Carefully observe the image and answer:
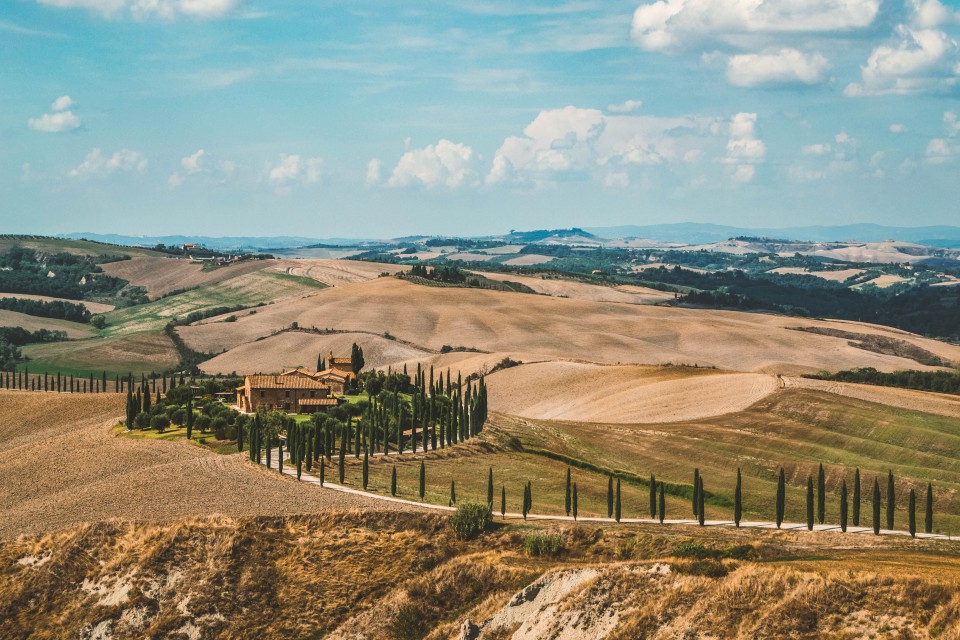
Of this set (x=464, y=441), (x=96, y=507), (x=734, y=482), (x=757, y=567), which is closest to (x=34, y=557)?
(x=96, y=507)

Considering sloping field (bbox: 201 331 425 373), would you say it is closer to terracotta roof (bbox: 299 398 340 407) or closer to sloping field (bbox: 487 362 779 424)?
sloping field (bbox: 487 362 779 424)

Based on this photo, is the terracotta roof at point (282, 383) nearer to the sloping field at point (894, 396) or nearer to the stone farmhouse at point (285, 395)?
the stone farmhouse at point (285, 395)

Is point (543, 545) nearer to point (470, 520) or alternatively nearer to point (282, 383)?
point (470, 520)

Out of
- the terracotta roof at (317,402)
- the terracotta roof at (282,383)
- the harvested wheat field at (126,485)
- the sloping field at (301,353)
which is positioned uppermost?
the terracotta roof at (282,383)

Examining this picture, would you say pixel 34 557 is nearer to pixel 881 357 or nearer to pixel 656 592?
pixel 656 592

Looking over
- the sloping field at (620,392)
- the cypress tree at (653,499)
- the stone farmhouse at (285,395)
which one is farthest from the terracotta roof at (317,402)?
the cypress tree at (653,499)

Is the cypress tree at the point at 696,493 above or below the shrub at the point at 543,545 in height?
below
